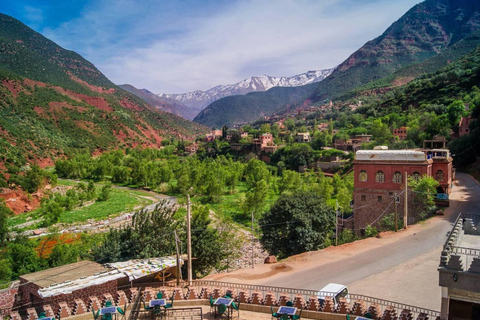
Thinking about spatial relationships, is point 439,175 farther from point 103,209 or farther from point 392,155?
point 103,209

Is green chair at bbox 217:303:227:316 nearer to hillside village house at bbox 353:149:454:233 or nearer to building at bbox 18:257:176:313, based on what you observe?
building at bbox 18:257:176:313

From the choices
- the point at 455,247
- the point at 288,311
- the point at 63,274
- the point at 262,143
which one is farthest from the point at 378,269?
the point at 262,143

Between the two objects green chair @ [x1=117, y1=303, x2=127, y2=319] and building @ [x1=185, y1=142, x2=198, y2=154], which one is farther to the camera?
building @ [x1=185, y1=142, x2=198, y2=154]

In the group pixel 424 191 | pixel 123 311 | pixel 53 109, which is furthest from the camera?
pixel 53 109

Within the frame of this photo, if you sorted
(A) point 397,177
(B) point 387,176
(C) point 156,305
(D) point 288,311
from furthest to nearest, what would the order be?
1. (B) point 387,176
2. (A) point 397,177
3. (C) point 156,305
4. (D) point 288,311

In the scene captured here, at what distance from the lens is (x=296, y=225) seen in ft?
75.5

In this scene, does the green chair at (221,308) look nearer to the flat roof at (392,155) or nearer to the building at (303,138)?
the flat roof at (392,155)

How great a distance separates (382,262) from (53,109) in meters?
103

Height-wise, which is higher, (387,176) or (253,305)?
(387,176)

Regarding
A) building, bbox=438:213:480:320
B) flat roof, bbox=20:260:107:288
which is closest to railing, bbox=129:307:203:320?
flat roof, bbox=20:260:107:288

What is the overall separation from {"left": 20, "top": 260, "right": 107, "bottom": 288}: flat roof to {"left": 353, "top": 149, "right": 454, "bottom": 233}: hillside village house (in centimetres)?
2128

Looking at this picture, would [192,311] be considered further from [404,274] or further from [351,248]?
[351,248]

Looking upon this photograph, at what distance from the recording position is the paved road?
16.3 meters

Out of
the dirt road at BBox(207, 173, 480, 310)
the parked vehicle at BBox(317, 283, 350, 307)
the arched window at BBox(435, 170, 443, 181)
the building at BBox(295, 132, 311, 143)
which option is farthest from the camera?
the building at BBox(295, 132, 311, 143)
